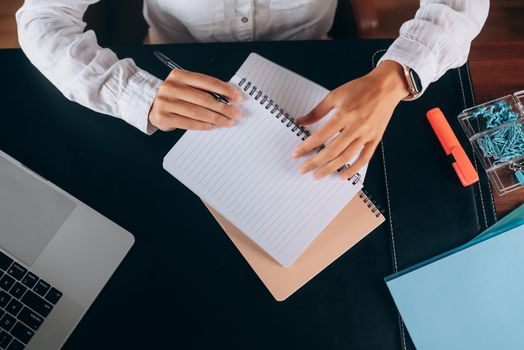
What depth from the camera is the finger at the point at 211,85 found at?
1.84ft

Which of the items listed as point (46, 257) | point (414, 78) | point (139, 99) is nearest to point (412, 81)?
point (414, 78)

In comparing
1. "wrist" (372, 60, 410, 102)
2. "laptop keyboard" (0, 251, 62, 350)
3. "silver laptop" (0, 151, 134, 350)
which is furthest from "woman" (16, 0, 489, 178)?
"laptop keyboard" (0, 251, 62, 350)

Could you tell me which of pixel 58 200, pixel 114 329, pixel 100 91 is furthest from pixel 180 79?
pixel 114 329

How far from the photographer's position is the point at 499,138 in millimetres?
643

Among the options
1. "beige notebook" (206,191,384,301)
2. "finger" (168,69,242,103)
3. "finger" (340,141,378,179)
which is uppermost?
"finger" (168,69,242,103)

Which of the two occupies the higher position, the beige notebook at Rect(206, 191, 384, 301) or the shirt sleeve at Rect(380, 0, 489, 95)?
the shirt sleeve at Rect(380, 0, 489, 95)

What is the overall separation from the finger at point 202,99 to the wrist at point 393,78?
0.68 feet

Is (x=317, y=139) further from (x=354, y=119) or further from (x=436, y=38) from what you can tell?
(x=436, y=38)

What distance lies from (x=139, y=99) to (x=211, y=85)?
0.11 metres

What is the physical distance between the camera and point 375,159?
644 mm

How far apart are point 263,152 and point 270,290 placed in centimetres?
19

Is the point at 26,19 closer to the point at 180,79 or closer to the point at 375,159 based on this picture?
the point at 180,79

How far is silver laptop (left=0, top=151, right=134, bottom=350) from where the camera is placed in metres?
0.57

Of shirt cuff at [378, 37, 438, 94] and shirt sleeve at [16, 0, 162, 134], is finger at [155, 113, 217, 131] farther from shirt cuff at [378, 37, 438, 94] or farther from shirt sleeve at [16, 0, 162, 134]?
shirt cuff at [378, 37, 438, 94]
